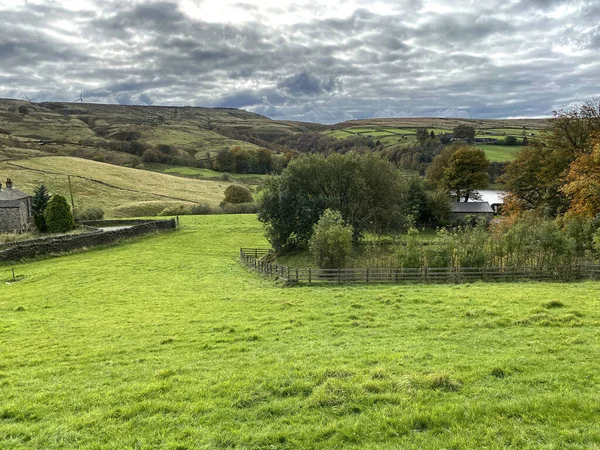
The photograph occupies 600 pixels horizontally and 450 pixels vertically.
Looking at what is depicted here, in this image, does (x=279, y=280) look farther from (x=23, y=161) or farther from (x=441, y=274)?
(x=23, y=161)

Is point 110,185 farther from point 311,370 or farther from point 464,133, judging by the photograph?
point 464,133

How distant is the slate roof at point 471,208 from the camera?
53375 millimetres

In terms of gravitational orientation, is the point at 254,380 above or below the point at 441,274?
above

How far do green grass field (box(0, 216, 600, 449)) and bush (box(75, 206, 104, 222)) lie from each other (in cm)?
4095

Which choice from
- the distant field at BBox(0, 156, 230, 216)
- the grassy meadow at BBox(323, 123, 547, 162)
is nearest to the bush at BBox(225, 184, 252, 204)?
the distant field at BBox(0, 156, 230, 216)

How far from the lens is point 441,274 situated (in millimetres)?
22562

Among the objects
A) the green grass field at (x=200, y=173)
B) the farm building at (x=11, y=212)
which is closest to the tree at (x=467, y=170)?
the green grass field at (x=200, y=173)

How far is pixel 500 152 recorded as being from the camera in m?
94.9

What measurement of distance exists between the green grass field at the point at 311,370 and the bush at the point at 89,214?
40946 millimetres

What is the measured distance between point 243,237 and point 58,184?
159 feet

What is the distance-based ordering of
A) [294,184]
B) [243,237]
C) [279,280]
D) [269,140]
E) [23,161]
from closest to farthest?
[279,280] → [294,184] → [243,237] → [23,161] → [269,140]

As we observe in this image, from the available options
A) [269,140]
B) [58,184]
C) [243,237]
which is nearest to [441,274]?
[243,237]

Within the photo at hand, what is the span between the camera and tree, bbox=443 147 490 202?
57188 millimetres

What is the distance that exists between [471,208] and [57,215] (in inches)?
2062
